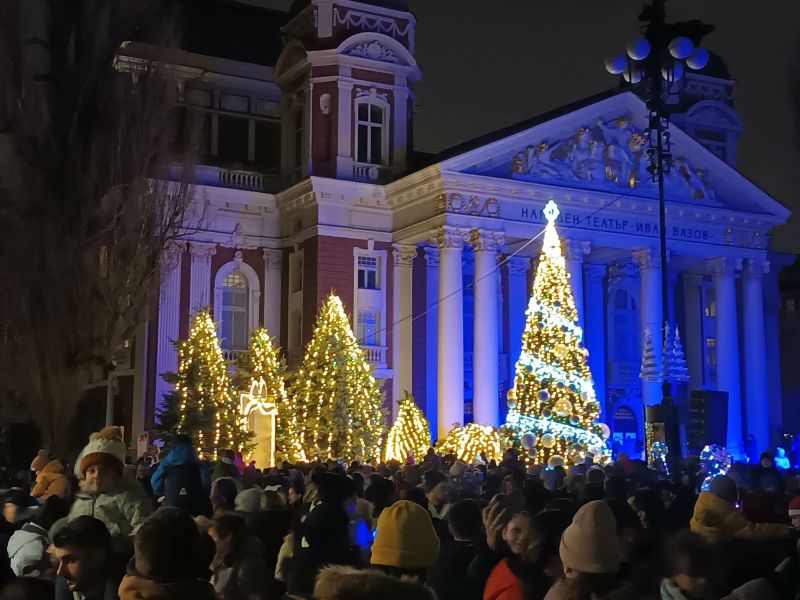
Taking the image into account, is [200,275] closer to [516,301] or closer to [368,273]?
[368,273]

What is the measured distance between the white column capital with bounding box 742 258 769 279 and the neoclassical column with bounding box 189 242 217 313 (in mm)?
19456

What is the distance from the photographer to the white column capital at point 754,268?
41875 millimetres

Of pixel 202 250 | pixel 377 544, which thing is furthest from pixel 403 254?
pixel 377 544

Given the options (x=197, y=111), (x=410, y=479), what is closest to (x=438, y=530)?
(x=410, y=479)

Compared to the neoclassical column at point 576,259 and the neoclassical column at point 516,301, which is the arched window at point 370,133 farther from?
the neoclassical column at point 576,259

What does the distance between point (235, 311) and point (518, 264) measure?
398 inches

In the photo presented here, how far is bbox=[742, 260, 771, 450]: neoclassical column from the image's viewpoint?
41.3 meters

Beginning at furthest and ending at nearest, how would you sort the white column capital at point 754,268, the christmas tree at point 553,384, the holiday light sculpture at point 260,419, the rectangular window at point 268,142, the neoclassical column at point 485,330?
1. the rectangular window at point 268,142
2. the white column capital at point 754,268
3. the neoclassical column at point 485,330
4. the holiday light sculpture at point 260,419
5. the christmas tree at point 553,384

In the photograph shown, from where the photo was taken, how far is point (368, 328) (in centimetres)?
3847

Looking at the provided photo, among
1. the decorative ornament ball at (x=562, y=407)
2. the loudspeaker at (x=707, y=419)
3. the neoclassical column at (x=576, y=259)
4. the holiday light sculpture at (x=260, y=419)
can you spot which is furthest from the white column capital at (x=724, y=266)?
the loudspeaker at (x=707, y=419)

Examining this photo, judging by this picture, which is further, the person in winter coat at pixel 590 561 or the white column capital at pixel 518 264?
the white column capital at pixel 518 264

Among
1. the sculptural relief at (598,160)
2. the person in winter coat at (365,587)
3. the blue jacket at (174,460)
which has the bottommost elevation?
the person in winter coat at (365,587)

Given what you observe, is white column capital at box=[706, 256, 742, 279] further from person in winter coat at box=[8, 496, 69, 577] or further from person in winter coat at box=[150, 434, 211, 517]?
person in winter coat at box=[8, 496, 69, 577]

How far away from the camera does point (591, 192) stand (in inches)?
1494
